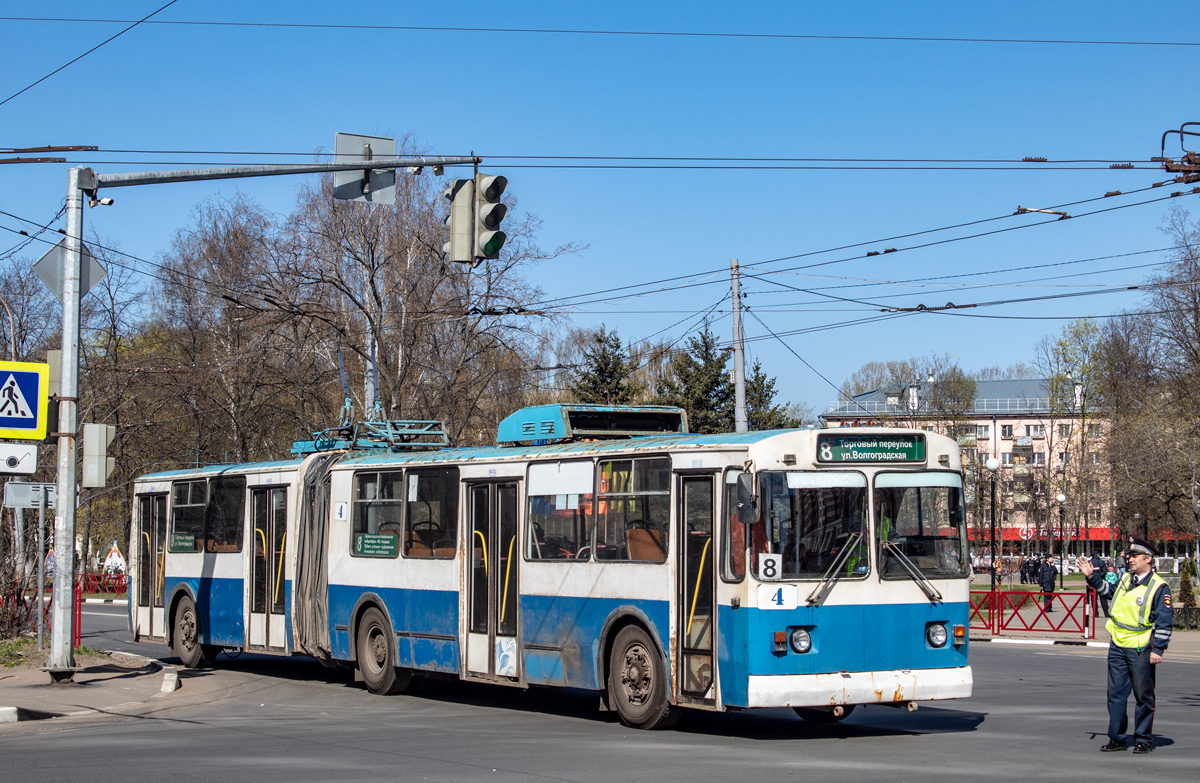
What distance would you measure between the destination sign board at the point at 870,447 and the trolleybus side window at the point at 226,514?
10338 mm

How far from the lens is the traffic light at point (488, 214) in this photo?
43.1 feet

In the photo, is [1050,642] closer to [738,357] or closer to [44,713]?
[738,357]

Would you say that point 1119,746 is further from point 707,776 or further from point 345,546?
point 345,546

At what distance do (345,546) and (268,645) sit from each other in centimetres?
244

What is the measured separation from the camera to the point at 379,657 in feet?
54.0

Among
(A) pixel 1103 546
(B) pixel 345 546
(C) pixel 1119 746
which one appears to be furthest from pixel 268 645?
(A) pixel 1103 546

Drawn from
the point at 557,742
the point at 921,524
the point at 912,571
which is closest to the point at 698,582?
the point at 557,742

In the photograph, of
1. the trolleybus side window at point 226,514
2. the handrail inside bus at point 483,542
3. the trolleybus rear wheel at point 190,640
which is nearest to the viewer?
the handrail inside bus at point 483,542

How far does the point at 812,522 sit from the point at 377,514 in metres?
6.78

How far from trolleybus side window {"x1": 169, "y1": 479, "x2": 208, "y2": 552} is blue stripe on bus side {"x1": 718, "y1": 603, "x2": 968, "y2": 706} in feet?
36.7

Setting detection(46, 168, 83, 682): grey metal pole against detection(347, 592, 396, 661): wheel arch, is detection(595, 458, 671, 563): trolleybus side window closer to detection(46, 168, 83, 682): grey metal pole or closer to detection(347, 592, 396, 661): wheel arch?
detection(347, 592, 396, 661): wheel arch

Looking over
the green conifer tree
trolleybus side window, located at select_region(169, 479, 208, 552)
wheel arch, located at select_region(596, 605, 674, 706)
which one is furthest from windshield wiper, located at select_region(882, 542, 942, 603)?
the green conifer tree

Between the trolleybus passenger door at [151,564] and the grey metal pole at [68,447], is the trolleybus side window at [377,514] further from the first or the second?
the trolleybus passenger door at [151,564]

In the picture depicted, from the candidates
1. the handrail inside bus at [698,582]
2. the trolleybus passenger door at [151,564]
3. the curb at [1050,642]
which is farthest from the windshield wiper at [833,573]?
the curb at [1050,642]
